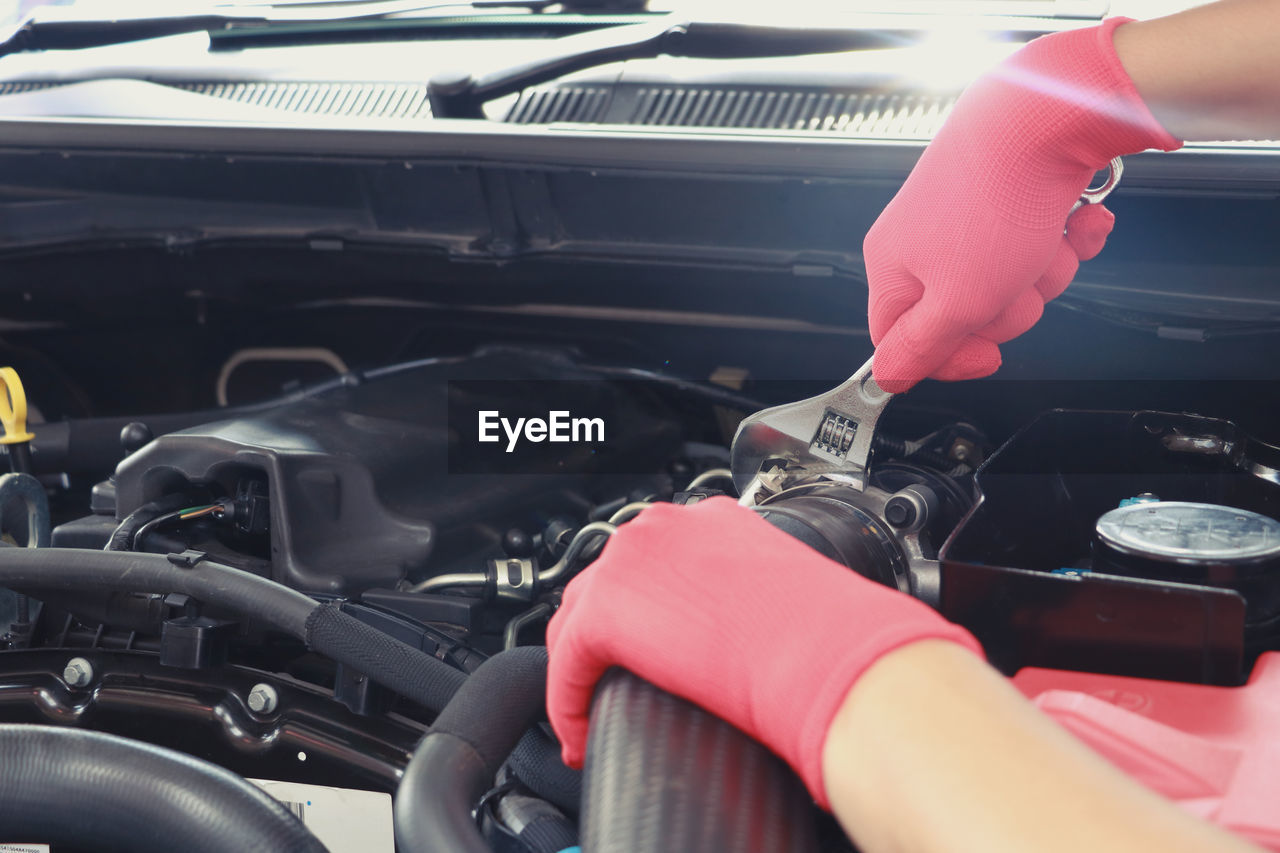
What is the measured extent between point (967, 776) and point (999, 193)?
21.4 inches

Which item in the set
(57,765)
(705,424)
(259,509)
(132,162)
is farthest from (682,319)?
(57,765)

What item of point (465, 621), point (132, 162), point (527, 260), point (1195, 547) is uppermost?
point (132, 162)

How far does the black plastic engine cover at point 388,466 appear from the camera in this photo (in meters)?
1.04

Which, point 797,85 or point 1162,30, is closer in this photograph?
point 1162,30

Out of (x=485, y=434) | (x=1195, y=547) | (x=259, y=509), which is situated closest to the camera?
(x=1195, y=547)

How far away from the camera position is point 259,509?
107 centimetres

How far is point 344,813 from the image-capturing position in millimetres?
903

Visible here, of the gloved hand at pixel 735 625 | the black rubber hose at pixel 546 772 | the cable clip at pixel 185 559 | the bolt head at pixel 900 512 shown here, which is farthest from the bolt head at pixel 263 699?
the bolt head at pixel 900 512

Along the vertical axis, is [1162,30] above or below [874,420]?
above

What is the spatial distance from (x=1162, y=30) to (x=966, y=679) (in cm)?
59

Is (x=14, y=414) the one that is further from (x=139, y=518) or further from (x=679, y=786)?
(x=679, y=786)

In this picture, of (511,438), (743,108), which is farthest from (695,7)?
(511,438)

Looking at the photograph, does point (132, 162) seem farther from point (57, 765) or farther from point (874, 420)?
point (874, 420)

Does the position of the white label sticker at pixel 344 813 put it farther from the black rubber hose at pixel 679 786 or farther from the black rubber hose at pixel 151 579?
the black rubber hose at pixel 679 786
